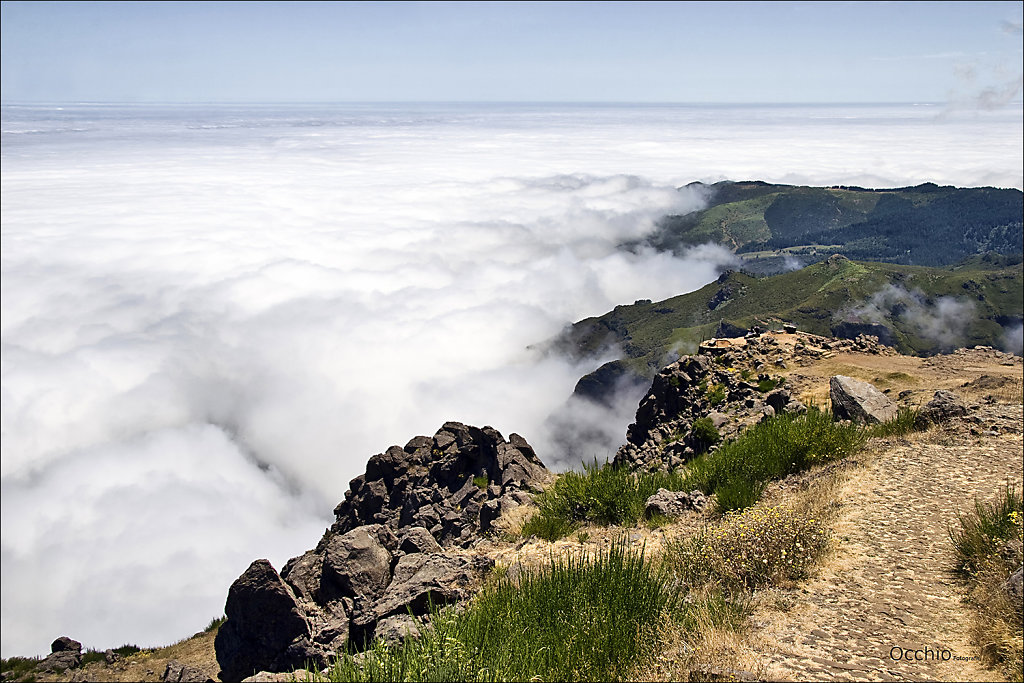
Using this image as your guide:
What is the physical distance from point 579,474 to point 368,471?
496 inches

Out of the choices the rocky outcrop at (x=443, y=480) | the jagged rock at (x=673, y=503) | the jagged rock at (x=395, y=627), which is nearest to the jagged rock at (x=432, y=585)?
the jagged rock at (x=395, y=627)

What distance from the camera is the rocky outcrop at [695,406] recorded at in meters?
19.2

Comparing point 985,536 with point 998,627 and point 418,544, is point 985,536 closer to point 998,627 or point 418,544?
point 998,627

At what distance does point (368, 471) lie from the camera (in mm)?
23219

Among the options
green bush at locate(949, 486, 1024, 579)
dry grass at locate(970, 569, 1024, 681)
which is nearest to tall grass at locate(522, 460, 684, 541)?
green bush at locate(949, 486, 1024, 579)

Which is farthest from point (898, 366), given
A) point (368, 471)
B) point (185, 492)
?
point (185, 492)

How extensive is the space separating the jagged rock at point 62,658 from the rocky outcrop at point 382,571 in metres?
4.57

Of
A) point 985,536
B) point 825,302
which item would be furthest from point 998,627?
point 825,302

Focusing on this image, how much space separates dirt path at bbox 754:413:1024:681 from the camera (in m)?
5.48

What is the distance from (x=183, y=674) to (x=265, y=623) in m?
3.46

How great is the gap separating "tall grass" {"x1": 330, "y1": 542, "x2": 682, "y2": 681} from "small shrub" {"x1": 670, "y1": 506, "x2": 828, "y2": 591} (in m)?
0.90

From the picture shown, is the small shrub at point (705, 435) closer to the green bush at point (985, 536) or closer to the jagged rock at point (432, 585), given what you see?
the green bush at point (985, 536)

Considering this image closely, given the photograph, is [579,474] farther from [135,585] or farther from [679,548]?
[135,585]

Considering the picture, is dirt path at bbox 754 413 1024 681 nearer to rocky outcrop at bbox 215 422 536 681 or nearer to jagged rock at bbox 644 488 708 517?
jagged rock at bbox 644 488 708 517
